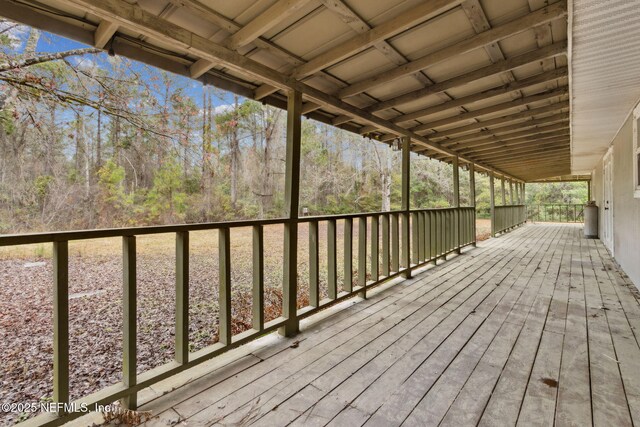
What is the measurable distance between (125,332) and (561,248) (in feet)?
27.9

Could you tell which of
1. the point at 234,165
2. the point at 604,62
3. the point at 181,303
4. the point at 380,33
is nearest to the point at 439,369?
Result: the point at 181,303

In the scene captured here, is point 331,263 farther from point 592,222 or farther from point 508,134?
point 592,222

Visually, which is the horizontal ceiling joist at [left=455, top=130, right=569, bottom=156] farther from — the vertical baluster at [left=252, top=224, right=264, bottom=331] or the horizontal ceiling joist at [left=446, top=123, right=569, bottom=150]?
the vertical baluster at [left=252, top=224, right=264, bottom=331]

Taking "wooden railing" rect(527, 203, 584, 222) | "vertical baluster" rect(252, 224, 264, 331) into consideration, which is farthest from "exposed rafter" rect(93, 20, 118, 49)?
"wooden railing" rect(527, 203, 584, 222)

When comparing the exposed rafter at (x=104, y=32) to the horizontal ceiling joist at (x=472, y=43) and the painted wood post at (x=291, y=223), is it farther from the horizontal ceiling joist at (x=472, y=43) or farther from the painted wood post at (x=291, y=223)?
the horizontal ceiling joist at (x=472, y=43)

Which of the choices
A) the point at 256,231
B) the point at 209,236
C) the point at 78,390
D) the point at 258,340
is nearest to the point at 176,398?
the point at 258,340

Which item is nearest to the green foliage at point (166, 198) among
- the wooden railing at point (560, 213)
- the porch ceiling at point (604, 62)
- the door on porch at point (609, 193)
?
the porch ceiling at point (604, 62)

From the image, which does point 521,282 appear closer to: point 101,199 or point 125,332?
point 125,332

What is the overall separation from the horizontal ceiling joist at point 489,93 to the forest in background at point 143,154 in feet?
10.8

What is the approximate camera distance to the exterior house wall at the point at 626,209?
12.1 ft

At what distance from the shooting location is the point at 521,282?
13.0 feet

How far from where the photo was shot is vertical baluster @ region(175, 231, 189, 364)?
1.70 metres

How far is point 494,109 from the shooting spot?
3.81m

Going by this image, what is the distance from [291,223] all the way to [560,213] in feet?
69.3
